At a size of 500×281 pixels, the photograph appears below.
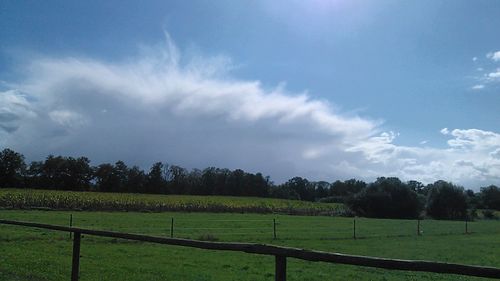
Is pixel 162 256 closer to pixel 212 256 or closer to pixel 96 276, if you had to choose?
pixel 212 256

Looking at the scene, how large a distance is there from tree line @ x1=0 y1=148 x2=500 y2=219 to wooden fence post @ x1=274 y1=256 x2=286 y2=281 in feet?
339

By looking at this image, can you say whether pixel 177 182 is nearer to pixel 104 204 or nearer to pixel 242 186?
pixel 242 186

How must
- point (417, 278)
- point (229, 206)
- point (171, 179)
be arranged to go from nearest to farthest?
point (417, 278), point (229, 206), point (171, 179)

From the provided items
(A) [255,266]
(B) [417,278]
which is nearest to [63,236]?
(A) [255,266]

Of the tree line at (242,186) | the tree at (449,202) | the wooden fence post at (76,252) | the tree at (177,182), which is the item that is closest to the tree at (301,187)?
the tree line at (242,186)

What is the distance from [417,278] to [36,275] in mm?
11731

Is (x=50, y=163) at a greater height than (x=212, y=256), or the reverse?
(x=50, y=163)

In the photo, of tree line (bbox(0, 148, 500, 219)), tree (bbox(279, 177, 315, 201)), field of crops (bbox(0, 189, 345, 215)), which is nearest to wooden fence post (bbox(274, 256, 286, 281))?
field of crops (bbox(0, 189, 345, 215))

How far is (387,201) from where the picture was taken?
355ft

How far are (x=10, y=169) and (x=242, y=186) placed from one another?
70.6 m

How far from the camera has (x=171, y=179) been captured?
504 ft

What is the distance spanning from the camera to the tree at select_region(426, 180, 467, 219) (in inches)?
4262

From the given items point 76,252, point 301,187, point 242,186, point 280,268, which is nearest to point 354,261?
point 280,268

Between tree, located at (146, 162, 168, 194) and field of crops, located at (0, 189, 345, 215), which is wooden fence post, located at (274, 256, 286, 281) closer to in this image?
field of crops, located at (0, 189, 345, 215)
